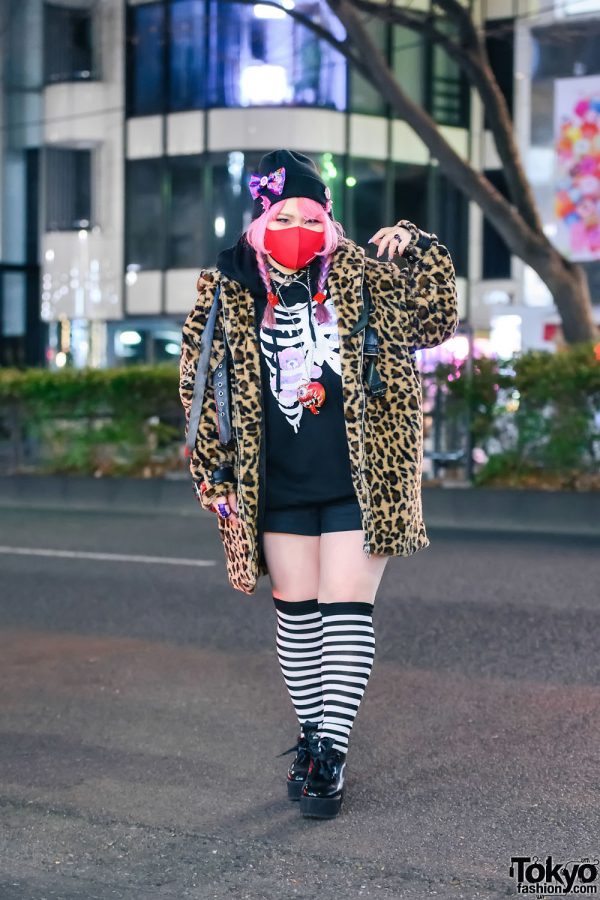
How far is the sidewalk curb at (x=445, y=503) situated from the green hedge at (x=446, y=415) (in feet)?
1.14

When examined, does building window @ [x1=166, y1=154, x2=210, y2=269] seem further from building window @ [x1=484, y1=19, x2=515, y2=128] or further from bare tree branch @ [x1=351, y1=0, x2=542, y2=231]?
bare tree branch @ [x1=351, y1=0, x2=542, y2=231]

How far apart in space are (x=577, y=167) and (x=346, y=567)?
58.1 feet

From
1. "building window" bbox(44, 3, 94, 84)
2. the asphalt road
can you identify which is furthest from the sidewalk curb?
"building window" bbox(44, 3, 94, 84)

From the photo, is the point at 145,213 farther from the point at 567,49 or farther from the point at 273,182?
the point at 273,182

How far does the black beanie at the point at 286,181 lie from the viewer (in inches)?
176

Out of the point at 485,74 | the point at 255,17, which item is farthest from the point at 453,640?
the point at 255,17

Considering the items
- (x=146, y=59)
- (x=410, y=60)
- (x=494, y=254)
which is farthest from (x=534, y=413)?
(x=146, y=59)

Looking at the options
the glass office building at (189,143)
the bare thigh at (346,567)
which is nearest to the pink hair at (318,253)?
the bare thigh at (346,567)

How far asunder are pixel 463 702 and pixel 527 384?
8.63 metres

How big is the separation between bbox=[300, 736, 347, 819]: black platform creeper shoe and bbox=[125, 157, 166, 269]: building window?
94.5 ft

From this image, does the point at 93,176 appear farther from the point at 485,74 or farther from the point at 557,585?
the point at 557,585

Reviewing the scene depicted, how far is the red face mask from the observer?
4.41m

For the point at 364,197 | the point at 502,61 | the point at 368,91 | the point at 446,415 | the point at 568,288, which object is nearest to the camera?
the point at 446,415

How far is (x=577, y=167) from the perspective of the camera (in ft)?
69.4
